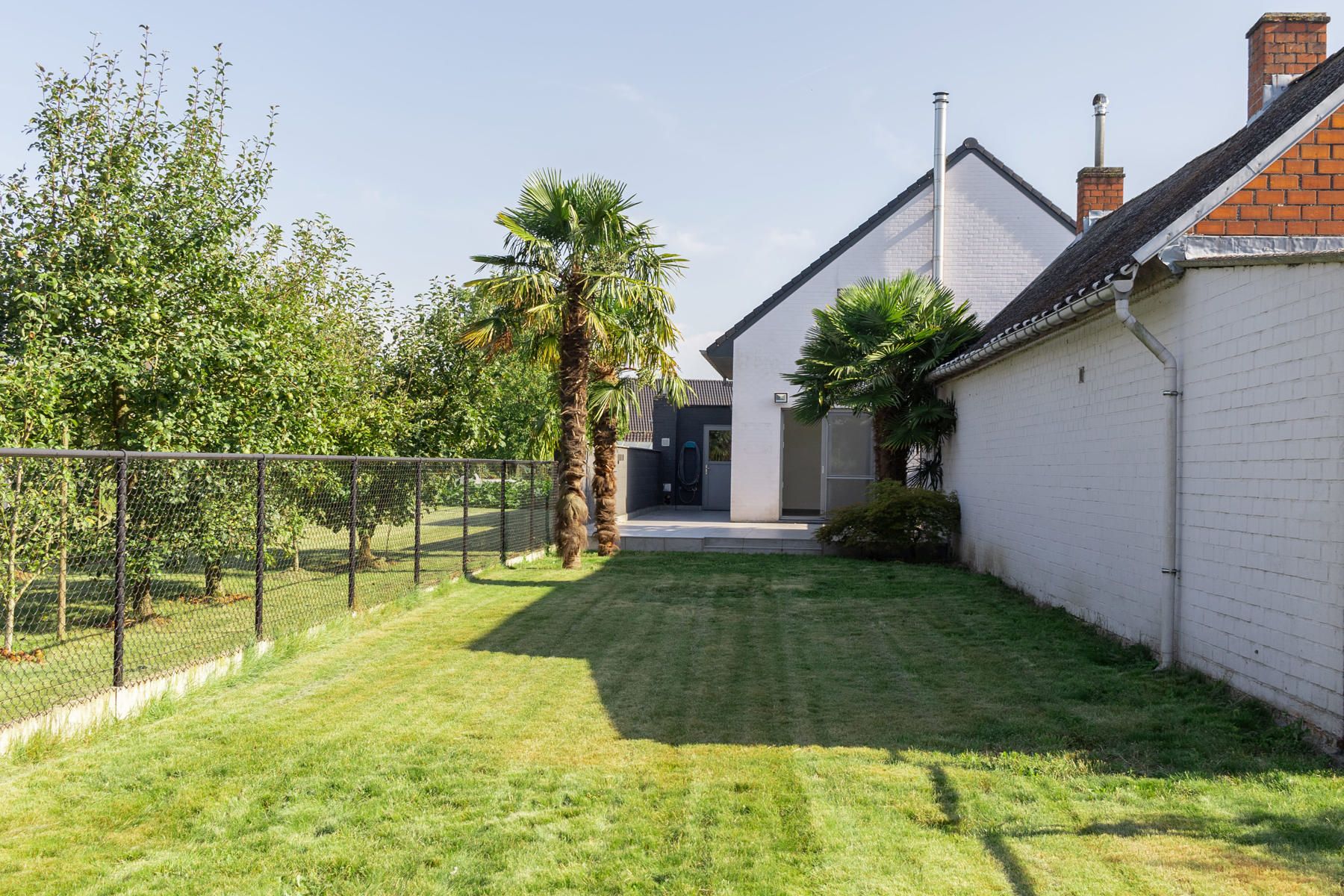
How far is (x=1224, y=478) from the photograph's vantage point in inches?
232

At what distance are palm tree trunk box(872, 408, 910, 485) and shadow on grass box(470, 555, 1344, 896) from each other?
14.7ft

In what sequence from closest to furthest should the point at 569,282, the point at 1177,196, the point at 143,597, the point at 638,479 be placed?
1. the point at 143,597
2. the point at 1177,196
3. the point at 569,282
4. the point at 638,479

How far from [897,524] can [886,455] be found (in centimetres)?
172

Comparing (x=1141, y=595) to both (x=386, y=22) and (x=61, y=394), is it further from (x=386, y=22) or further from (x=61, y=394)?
(x=386, y=22)

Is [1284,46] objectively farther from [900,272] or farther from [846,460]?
[846,460]

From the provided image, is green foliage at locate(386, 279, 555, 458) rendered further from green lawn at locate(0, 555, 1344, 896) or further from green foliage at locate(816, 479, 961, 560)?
green lawn at locate(0, 555, 1344, 896)

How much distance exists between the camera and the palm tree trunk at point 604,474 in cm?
1450

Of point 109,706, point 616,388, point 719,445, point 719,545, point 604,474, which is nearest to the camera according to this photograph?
point 109,706

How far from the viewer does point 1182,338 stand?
654 cm

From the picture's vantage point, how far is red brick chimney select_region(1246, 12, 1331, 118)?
9500 mm

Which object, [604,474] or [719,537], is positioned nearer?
[604,474]

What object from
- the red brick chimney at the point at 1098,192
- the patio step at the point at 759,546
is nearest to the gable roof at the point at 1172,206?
the red brick chimney at the point at 1098,192

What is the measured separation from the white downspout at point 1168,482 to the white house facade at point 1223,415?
1 centimetres

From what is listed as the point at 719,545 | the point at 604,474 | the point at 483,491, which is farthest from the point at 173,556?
the point at 719,545
